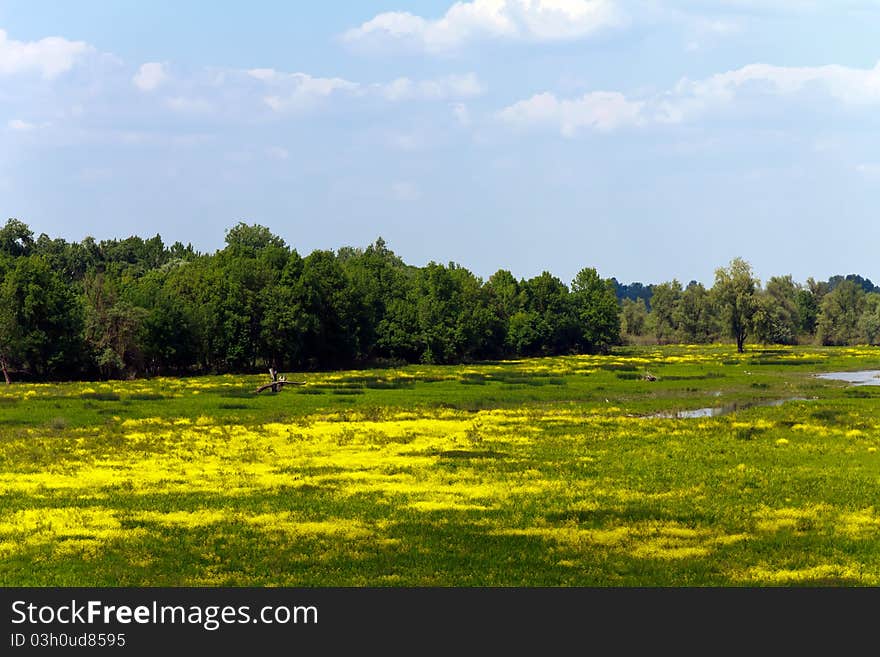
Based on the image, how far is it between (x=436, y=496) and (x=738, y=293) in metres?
159

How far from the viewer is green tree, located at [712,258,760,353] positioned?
182 m

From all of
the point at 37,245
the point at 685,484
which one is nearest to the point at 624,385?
the point at 685,484

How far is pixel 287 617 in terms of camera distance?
64.4ft

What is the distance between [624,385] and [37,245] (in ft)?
481

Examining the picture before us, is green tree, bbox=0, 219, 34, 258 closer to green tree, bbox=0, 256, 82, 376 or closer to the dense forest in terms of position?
the dense forest

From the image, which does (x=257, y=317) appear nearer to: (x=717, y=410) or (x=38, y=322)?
(x=38, y=322)

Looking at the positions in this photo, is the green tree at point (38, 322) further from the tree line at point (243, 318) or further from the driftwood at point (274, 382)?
the driftwood at point (274, 382)

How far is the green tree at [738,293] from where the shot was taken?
182 meters

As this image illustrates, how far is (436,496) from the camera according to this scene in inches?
1334

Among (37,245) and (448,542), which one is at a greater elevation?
(37,245)

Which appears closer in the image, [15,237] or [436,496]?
[436,496]

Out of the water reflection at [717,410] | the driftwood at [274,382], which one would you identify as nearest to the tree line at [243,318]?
the driftwood at [274,382]

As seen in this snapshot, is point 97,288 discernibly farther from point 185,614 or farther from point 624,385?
point 185,614

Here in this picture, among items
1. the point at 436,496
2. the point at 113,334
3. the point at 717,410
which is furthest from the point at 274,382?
the point at 436,496
